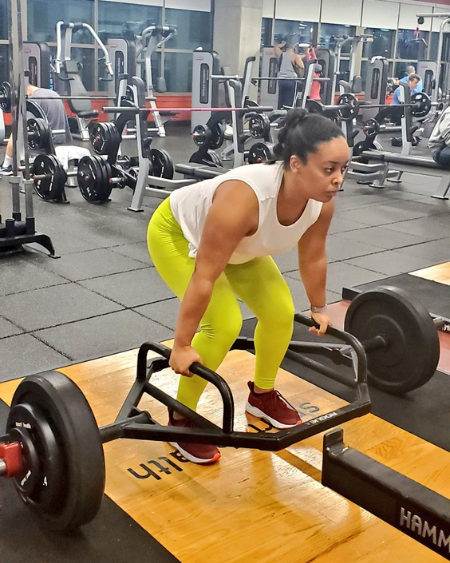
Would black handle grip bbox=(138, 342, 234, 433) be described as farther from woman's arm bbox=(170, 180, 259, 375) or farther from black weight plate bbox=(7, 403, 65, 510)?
black weight plate bbox=(7, 403, 65, 510)

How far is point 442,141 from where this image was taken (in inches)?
238

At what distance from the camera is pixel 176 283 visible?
6.59ft

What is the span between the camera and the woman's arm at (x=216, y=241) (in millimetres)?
1669

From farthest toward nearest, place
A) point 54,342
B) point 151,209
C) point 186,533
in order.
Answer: point 151,209 < point 54,342 < point 186,533

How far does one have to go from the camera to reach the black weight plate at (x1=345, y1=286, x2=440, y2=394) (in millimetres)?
2291

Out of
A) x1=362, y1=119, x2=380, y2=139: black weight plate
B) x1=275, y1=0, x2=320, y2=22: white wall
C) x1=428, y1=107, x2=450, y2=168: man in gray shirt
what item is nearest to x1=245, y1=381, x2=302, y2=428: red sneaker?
x1=428, y1=107, x2=450, y2=168: man in gray shirt

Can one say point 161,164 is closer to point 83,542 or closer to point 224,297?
point 224,297

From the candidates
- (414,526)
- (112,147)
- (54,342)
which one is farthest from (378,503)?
(112,147)

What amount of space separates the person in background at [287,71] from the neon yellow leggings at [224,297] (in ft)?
30.1

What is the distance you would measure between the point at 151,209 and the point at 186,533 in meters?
4.22

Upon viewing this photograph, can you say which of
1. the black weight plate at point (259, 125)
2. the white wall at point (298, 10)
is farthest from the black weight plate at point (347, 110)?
the white wall at point (298, 10)

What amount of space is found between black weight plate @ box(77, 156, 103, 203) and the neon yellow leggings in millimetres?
3677

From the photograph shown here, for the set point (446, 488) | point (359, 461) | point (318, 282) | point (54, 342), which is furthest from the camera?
point (54, 342)

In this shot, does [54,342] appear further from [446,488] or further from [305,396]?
[446,488]
